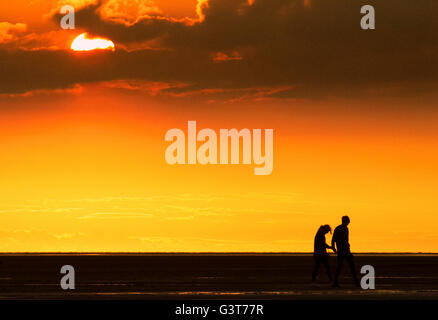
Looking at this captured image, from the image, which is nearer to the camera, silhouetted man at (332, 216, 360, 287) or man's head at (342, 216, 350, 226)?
man's head at (342, 216, 350, 226)

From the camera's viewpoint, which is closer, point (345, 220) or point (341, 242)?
point (345, 220)

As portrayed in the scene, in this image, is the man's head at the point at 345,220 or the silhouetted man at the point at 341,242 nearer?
the man's head at the point at 345,220

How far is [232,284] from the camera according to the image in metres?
35.1

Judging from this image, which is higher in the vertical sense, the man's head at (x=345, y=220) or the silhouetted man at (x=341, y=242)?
the man's head at (x=345, y=220)

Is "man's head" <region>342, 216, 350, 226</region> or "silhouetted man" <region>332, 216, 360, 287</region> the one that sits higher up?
"man's head" <region>342, 216, 350, 226</region>

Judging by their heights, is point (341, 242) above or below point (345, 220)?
below

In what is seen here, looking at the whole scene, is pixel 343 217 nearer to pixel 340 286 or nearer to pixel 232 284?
pixel 340 286

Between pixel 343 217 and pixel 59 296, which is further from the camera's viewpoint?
pixel 343 217
